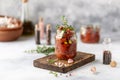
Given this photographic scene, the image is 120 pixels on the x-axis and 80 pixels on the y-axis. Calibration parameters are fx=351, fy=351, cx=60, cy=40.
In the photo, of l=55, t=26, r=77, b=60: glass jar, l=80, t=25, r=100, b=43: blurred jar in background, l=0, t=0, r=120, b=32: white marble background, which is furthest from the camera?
l=0, t=0, r=120, b=32: white marble background

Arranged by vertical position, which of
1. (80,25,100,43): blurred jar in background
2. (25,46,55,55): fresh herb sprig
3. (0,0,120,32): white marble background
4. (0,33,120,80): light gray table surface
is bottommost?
(0,33,120,80): light gray table surface

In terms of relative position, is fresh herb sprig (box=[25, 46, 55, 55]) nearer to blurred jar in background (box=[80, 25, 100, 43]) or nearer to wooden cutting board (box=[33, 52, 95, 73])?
wooden cutting board (box=[33, 52, 95, 73])

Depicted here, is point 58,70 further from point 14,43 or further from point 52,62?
point 14,43

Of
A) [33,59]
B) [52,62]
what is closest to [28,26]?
[33,59]

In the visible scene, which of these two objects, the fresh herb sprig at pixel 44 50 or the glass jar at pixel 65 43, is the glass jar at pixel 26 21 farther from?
the glass jar at pixel 65 43

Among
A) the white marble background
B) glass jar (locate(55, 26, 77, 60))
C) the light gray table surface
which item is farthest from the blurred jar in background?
glass jar (locate(55, 26, 77, 60))

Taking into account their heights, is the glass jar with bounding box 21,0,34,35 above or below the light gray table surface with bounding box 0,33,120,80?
above
